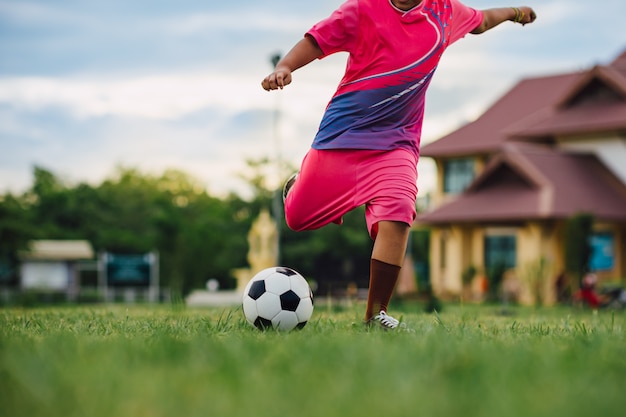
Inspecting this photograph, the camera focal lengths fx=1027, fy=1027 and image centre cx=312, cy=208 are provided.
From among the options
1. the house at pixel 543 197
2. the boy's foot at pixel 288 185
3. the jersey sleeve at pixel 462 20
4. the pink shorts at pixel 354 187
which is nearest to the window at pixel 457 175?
the house at pixel 543 197

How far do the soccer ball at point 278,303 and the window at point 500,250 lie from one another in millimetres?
31722

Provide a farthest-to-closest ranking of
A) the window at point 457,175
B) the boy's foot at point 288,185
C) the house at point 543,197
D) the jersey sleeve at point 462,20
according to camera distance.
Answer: the window at point 457,175
the house at point 543,197
the boy's foot at point 288,185
the jersey sleeve at point 462,20

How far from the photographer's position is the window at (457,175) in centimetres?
4228

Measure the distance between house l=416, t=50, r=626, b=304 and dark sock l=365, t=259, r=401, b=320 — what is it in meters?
27.0

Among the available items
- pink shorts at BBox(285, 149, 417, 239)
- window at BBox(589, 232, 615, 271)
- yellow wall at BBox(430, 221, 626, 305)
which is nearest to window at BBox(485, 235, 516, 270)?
yellow wall at BBox(430, 221, 626, 305)

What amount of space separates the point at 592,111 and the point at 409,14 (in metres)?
32.2

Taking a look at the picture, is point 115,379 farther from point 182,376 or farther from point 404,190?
point 404,190

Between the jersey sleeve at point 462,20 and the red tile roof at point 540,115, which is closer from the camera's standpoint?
the jersey sleeve at point 462,20

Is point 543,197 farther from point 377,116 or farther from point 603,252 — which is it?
point 377,116

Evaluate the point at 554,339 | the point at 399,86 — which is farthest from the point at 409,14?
the point at 554,339

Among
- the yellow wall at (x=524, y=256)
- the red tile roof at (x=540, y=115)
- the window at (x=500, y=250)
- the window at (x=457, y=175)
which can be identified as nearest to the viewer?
the yellow wall at (x=524, y=256)

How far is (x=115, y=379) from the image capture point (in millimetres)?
3494

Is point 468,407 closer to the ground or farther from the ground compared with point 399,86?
closer to the ground

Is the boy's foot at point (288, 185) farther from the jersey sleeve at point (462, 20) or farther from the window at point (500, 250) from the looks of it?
the window at point (500, 250)
